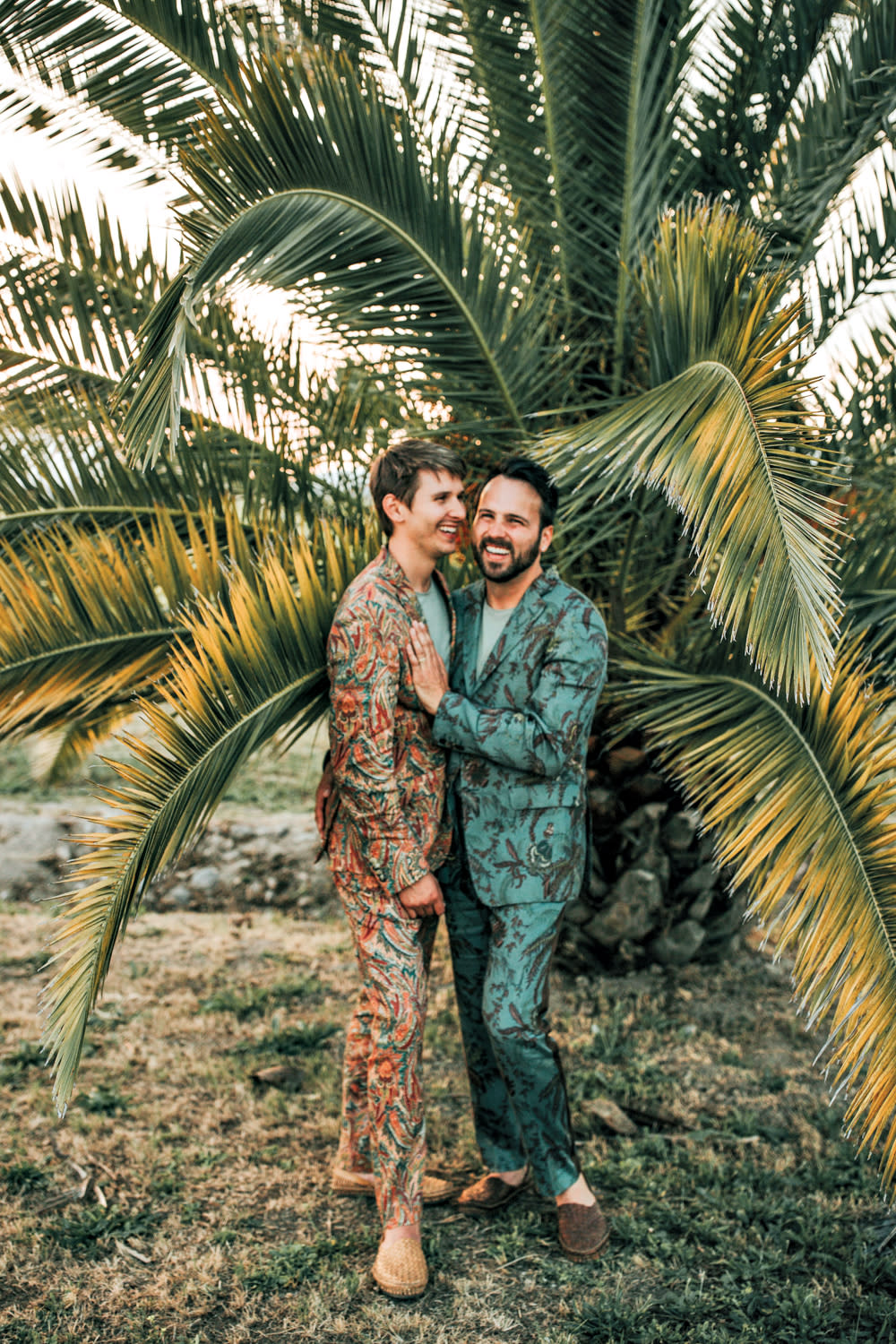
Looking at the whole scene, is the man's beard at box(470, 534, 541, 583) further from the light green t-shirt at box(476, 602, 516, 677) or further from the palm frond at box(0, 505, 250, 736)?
the palm frond at box(0, 505, 250, 736)

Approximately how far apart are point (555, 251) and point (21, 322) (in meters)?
1.98

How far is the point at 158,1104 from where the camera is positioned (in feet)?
12.1

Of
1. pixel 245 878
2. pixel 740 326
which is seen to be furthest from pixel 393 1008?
pixel 245 878

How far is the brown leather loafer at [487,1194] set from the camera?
302cm

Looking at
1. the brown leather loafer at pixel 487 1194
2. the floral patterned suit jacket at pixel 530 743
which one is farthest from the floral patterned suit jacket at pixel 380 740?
the brown leather loafer at pixel 487 1194

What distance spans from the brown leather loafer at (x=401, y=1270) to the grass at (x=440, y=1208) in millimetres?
44

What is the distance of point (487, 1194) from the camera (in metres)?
3.02

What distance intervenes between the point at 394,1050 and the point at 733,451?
5.55ft

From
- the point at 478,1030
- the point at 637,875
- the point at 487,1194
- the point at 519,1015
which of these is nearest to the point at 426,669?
the point at 519,1015

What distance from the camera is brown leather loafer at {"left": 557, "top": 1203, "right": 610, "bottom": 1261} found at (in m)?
2.79

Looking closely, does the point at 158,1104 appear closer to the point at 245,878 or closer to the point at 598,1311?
the point at 598,1311

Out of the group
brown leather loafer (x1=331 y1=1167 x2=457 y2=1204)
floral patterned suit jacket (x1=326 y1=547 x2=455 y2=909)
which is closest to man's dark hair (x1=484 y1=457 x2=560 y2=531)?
floral patterned suit jacket (x1=326 y1=547 x2=455 y2=909)

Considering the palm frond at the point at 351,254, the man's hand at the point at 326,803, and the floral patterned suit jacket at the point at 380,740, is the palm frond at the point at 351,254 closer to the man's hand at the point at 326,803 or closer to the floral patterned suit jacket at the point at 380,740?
the floral patterned suit jacket at the point at 380,740

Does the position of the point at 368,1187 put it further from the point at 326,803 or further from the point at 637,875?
the point at 637,875
